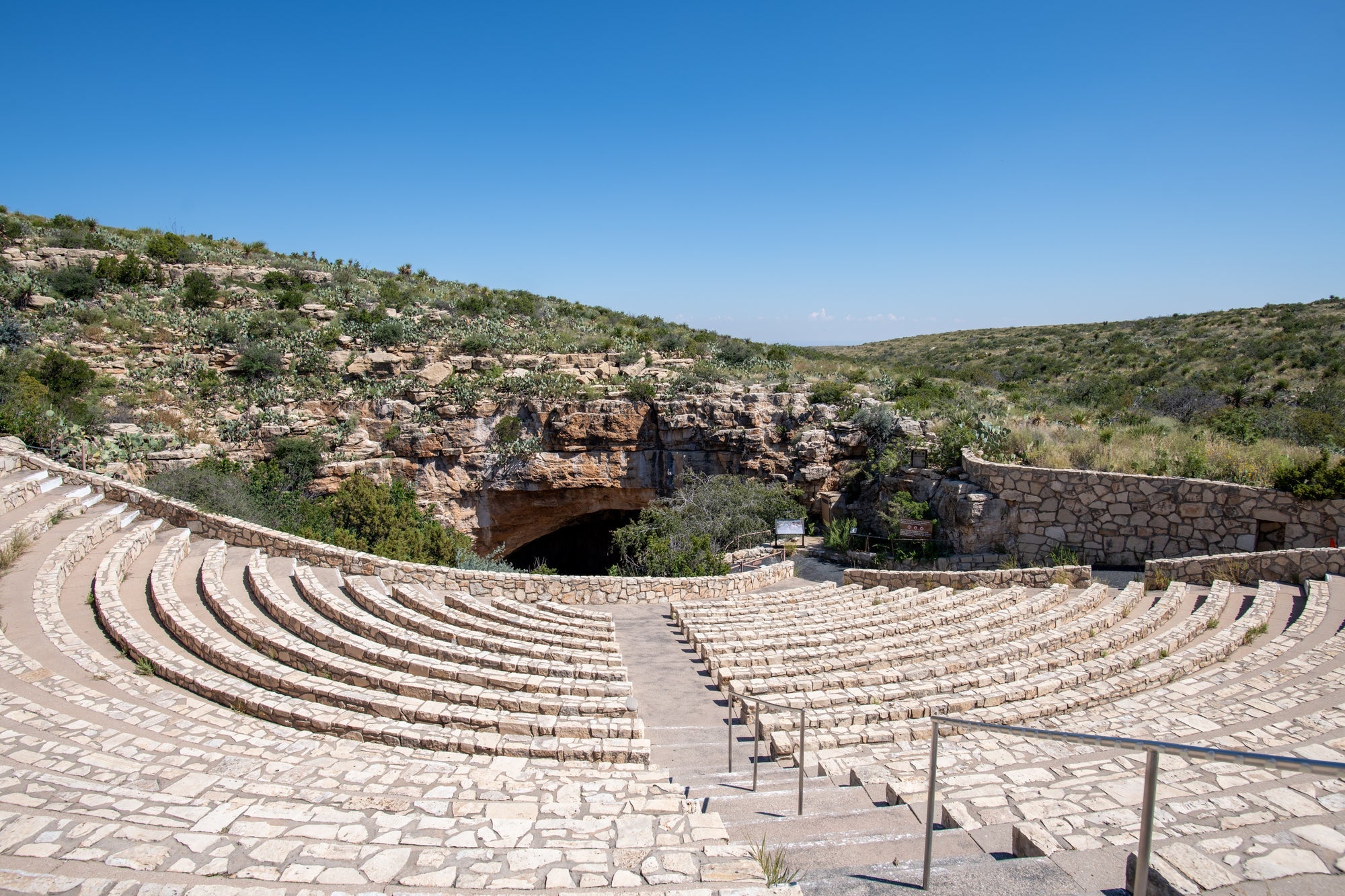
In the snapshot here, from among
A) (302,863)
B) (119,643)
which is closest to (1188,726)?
(302,863)

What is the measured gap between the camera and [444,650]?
9.24m

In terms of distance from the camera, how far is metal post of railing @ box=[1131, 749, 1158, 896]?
9.87 feet

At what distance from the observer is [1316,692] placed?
6.99 metres

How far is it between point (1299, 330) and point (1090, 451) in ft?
85.0

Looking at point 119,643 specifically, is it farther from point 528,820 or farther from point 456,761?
point 528,820

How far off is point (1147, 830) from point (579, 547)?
25.6m

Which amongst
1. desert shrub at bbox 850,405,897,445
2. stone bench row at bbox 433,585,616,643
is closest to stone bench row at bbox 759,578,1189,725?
stone bench row at bbox 433,585,616,643

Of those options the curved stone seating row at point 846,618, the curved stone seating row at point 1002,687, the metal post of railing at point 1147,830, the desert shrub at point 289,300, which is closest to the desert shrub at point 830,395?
the curved stone seating row at point 846,618

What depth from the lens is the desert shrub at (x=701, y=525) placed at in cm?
1581

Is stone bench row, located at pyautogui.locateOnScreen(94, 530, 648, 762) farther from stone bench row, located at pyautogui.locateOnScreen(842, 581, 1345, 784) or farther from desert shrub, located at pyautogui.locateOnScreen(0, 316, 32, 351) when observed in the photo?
desert shrub, located at pyautogui.locateOnScreen(0, 316, 32, 351)

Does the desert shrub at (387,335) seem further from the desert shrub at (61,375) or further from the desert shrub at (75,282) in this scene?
the desert shrub at (75,282)

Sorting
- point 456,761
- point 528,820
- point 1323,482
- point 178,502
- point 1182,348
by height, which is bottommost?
point 456,761

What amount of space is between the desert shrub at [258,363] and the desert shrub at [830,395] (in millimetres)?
18489

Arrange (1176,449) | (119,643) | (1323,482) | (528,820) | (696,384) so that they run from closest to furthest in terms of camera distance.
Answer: (528,820) → (119,643) → (1323,482) → (1176,449) → (696,384)
